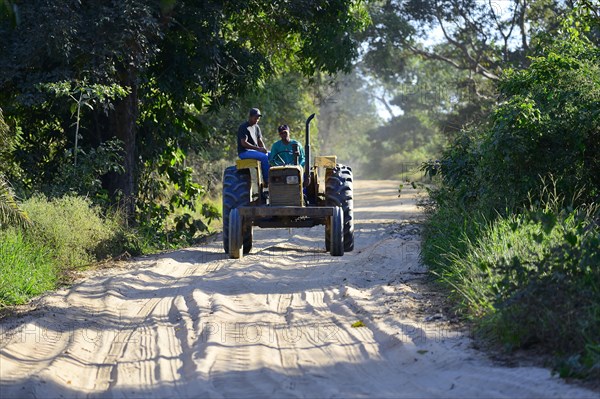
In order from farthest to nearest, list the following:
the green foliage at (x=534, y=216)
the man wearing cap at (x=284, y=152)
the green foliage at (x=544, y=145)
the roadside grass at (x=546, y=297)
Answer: the man wearing cap at (x=284, y=152) → the green foliage at (x=544, y=145) → the green foliage at (x=534, y=216) → the roadside grass at (x=546, y=297)

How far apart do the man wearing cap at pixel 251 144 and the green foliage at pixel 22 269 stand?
3638mm

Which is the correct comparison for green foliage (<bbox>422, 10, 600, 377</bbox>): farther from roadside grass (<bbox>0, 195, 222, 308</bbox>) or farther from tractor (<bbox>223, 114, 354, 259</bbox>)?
roadside grass (<bbox>0, 195, 222, 308</bbox>)

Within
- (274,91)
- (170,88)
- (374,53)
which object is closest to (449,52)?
(374,53)

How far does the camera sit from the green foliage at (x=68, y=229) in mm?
13125

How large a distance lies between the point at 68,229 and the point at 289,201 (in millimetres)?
3308

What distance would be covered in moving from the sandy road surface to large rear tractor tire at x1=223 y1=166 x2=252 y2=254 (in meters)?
1.63

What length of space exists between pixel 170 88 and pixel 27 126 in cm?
287

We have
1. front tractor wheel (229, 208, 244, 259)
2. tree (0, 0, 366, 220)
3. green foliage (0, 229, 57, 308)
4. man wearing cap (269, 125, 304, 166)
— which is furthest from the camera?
tree (0, 0, 366, 220)

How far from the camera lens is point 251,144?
48.9 ft

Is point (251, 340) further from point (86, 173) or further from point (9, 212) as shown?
point (86, 173)

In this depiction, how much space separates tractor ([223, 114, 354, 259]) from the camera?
1387 cm

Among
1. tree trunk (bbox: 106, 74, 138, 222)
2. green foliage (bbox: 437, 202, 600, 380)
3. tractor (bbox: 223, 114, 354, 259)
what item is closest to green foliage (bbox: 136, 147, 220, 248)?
tree trunk (bbox: 106, 74, 138, 222)

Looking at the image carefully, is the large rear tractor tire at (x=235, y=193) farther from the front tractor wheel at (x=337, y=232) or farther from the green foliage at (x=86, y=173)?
the green foliage at (x=86, y=173)

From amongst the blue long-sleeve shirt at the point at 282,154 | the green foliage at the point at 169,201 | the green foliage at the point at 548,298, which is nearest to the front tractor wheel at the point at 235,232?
the blue long-sleeve shirt at the point at 282,154
